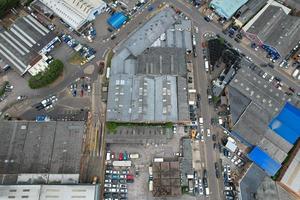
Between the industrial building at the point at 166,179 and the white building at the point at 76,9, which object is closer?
the industrial building at the point at 166,179

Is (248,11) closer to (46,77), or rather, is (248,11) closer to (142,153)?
(142,153)

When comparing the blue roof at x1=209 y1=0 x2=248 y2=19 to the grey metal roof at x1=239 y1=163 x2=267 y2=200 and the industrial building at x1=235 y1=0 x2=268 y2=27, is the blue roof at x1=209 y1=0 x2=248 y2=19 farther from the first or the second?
the grey metal roof at x1=239 y1=163 x2=267 y2=200

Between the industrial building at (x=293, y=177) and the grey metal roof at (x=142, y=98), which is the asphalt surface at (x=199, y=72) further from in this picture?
the industrial building at (x=293, y=177)

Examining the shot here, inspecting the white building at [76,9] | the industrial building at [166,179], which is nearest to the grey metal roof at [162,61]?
the white building at [76,9]

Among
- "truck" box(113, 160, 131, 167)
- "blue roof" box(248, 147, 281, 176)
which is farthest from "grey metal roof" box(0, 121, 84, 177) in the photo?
"blue roof" box(248, 147, 281, 176)

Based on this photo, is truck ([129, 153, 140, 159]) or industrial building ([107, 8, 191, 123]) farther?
industrial building ([107, 8, 191, 123])

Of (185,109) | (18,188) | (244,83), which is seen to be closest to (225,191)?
(185,109)
